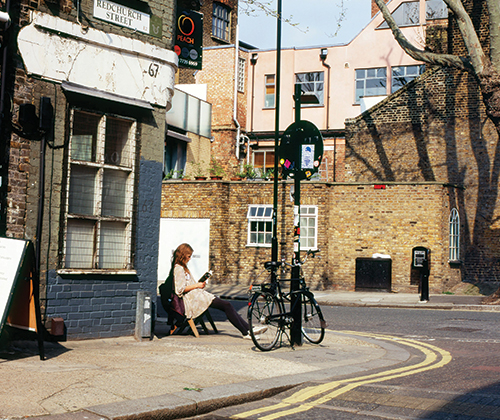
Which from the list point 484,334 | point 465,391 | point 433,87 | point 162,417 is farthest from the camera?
point 433,87

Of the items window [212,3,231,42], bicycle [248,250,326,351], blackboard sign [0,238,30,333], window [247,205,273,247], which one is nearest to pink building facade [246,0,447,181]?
window [212,3,231,42]

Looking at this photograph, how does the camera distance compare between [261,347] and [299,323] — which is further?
[299,323]

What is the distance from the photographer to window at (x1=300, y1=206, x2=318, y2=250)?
24.8 m

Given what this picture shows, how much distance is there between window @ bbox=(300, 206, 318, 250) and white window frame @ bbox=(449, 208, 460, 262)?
5.00 meters

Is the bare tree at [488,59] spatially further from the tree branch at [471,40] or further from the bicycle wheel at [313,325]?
the bicycle wheel at [313,325]

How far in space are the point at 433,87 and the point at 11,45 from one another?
67.1ft

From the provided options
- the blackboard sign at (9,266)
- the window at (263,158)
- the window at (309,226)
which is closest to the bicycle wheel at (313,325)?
the blackboard sign at (9,266)

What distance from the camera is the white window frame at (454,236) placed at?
23.6m

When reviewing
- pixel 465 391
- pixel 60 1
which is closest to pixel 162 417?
pixel 465 391

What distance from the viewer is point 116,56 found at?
31.8ft

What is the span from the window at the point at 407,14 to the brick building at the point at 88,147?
28.5m

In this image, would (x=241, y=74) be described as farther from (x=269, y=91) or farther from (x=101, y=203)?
(x=101, y=203)

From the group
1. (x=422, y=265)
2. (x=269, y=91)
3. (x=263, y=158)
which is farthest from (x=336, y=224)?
(x=269, y=91)

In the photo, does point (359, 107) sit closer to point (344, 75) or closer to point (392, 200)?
point (344, 75)
